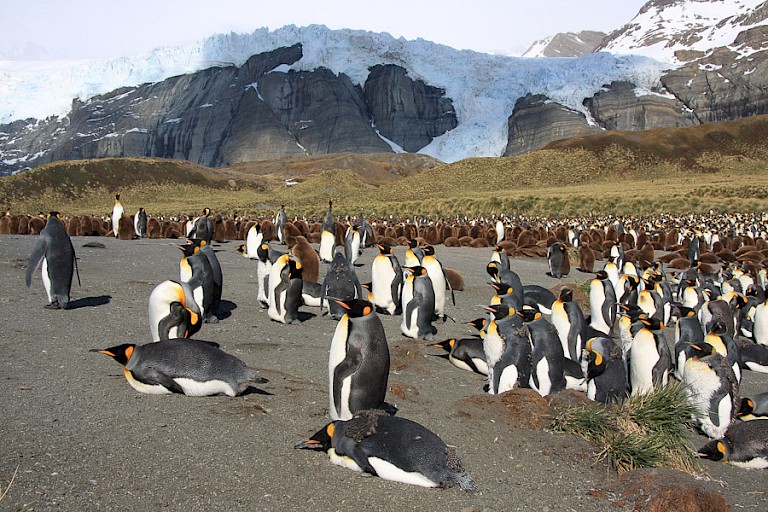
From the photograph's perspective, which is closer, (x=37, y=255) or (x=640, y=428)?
(x=640, y=428)

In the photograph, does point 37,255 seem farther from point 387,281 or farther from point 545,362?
point 545,362

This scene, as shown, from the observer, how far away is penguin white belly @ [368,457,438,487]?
3.77 m

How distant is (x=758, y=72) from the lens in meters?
101

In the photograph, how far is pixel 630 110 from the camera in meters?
101

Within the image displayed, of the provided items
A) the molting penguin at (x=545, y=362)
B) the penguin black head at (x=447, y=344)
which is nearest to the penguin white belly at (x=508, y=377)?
the molting penguin at (x=545, y=362)

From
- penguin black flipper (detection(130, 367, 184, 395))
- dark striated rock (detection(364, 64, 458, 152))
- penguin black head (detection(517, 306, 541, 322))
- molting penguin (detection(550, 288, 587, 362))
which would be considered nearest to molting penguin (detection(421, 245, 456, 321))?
molting penguin (detection(550, 288, 587, 362))

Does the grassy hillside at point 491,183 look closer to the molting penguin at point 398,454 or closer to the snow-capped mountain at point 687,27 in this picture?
the molting penguin at point 398,454

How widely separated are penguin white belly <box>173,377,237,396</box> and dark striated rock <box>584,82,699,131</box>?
104m

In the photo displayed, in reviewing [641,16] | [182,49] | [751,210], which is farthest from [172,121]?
[641,16]

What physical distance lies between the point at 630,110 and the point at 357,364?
348ft

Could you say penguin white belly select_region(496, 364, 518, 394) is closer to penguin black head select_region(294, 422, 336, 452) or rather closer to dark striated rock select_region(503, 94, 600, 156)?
penguin black head select_region(294, 422, 336, 452)

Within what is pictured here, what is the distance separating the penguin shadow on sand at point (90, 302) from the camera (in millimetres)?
7930

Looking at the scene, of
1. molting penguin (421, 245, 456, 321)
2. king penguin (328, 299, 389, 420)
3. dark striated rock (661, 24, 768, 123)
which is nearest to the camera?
king penguin (328, 299, 389, 420)

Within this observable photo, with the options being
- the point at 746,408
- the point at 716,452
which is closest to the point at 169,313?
the point at 716,452
